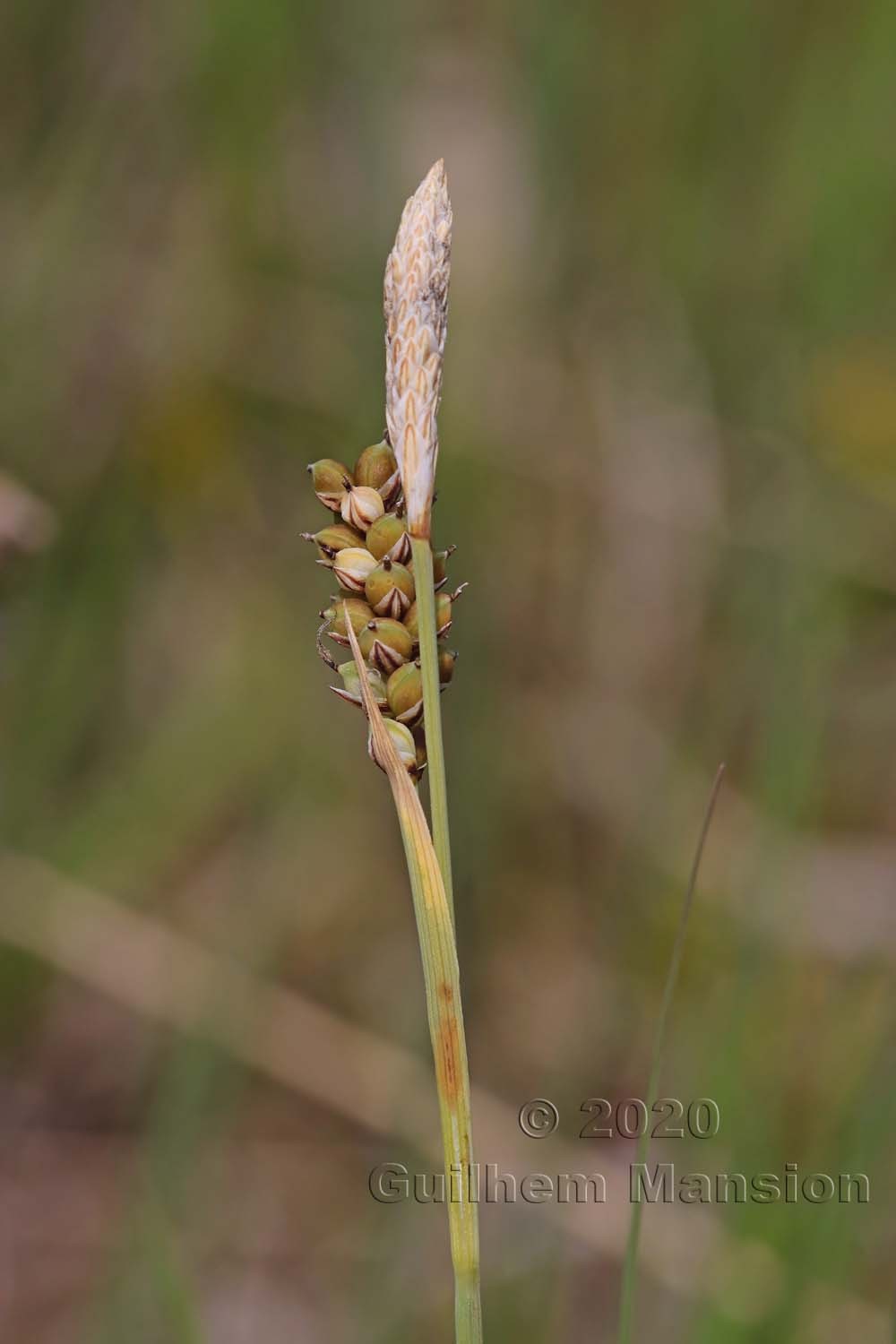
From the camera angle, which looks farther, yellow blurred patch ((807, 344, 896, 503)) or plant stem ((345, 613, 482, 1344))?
yellow blurred patch ((807, 344, 896, 503))

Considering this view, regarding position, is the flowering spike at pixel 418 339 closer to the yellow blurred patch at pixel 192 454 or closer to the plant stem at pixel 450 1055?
the plant stem at pixel 450 1055

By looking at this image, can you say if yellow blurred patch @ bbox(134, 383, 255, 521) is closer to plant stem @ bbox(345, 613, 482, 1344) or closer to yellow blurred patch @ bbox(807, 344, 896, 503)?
yellow blurred patch @ bbox(807, 344, 896, 503)

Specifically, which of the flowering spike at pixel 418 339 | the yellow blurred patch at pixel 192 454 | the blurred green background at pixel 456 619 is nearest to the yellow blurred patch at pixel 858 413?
the blurred green background at pixel 456 619

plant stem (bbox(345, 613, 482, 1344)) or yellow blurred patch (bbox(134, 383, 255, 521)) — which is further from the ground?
yellow blurred patch (bbox(134, 383, 255, 521))

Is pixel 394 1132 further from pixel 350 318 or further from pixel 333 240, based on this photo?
pixel 333 240

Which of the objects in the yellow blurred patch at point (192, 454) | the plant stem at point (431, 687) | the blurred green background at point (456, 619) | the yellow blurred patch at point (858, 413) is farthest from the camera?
the yellow blurred patch at point (192, 454)

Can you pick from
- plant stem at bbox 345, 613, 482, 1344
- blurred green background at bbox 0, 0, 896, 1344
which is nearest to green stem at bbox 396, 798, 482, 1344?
plant stem at bbox 345, 613, 482, 1344
